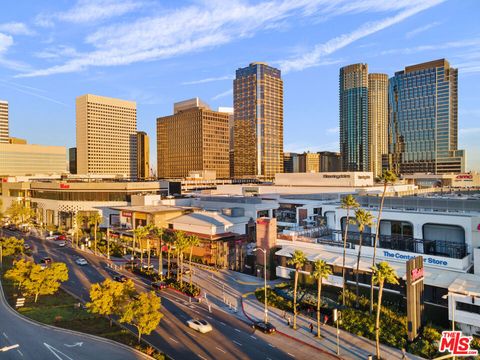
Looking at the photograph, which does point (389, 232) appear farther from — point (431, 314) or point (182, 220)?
point (182, 220)

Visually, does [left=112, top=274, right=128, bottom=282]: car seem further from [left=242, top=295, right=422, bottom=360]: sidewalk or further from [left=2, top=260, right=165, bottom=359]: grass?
[left=242, top=295, right=422, bottom=360]: sidewalk

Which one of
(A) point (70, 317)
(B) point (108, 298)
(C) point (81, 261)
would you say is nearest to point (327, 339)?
(B) point (108, 298)

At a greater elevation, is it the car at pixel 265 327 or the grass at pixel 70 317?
the car at pixel 265 327

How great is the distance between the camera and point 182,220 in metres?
104

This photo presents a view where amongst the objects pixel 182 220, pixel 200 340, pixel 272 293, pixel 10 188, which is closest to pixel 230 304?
pixel 272 293

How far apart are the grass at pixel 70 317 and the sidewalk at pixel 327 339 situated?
17826 mm

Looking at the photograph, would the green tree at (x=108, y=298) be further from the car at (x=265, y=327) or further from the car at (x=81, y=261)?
the car at (x=81, y=261)

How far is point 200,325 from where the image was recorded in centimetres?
5100

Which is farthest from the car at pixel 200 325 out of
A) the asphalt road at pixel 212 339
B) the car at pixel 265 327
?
the car at pixel 265 327

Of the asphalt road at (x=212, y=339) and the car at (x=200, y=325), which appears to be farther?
the car at (x=200, y=325)

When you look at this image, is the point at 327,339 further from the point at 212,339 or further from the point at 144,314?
the point at 144,314

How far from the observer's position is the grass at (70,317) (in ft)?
161

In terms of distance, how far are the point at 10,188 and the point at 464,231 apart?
205 meters

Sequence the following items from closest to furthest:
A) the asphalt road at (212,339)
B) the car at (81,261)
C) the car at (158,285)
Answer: the asphalt road at (212,339) → the car at (158,285) → the car at (81,261)
